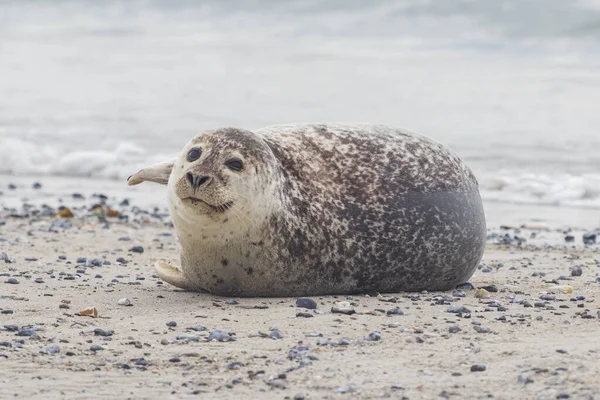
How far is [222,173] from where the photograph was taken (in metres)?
5.51

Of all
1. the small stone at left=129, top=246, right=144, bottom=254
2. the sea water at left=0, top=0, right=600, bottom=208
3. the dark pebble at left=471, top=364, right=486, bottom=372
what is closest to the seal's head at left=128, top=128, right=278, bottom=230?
the dark pebble at left=471, top=364, right=486, bottom=372

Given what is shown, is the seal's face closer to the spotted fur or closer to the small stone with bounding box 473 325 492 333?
the spotted fur

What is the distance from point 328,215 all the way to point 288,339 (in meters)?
1.23

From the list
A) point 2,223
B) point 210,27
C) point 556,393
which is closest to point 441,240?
point 556,393

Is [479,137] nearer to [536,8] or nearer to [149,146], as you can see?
[149,146]

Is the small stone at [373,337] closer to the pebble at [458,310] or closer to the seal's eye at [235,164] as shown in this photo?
the pebble at [458,310]

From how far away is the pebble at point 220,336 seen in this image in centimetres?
477

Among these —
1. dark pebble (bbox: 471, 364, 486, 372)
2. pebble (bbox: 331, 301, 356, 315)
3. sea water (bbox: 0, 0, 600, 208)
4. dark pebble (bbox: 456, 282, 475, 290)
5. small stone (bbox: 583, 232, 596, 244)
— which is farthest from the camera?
sea water (bbox: 0, 0, 600, 208)

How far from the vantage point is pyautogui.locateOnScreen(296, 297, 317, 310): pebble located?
554 cm

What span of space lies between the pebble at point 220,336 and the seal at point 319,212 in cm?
85

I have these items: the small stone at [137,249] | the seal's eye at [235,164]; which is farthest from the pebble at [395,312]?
the small stone at [137,249]

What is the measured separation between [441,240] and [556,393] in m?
2.39

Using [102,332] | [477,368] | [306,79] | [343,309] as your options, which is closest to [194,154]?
[343,309]

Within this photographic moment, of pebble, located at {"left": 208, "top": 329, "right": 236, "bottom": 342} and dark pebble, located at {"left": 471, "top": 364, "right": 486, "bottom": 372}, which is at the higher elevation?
dark pebble, located at {"left": 471, "top": 364, "right": 486, "bottom": 372}
